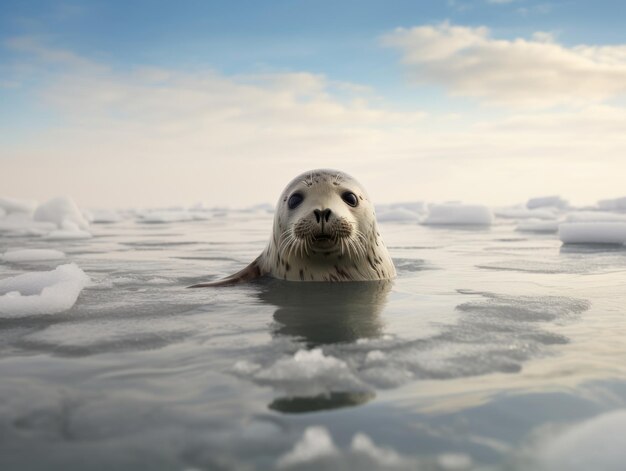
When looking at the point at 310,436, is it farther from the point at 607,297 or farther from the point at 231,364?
the point at 607,297

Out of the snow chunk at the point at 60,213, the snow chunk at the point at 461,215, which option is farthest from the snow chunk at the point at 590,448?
the snow chunk at the point at 461,215

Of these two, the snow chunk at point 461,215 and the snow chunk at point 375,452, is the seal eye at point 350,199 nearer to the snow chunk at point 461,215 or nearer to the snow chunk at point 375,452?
the snow chunk at point 375,452

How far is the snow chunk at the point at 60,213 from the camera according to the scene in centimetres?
1366

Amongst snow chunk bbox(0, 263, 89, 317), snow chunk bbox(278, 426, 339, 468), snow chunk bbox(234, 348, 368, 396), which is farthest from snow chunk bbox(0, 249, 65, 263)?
snow chunk bbox(278, 426, 339, 468)

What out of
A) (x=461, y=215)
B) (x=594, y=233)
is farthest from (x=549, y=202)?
(x=594, y=233)

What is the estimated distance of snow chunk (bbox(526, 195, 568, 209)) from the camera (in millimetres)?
25781

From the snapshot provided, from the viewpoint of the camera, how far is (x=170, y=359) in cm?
209

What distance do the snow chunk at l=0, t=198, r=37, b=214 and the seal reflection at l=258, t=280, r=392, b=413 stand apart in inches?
559

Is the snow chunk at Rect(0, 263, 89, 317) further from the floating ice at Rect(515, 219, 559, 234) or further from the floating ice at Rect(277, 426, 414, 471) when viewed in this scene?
the floating ice at Rect(515, 219, 559, 234)

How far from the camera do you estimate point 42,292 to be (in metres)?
3.08

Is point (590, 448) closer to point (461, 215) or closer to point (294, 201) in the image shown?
point (294, 201)

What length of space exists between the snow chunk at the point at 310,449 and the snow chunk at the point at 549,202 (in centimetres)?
2630

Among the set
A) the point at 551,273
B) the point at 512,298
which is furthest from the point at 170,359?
the point at 551,273

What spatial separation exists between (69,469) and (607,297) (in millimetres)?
3034
